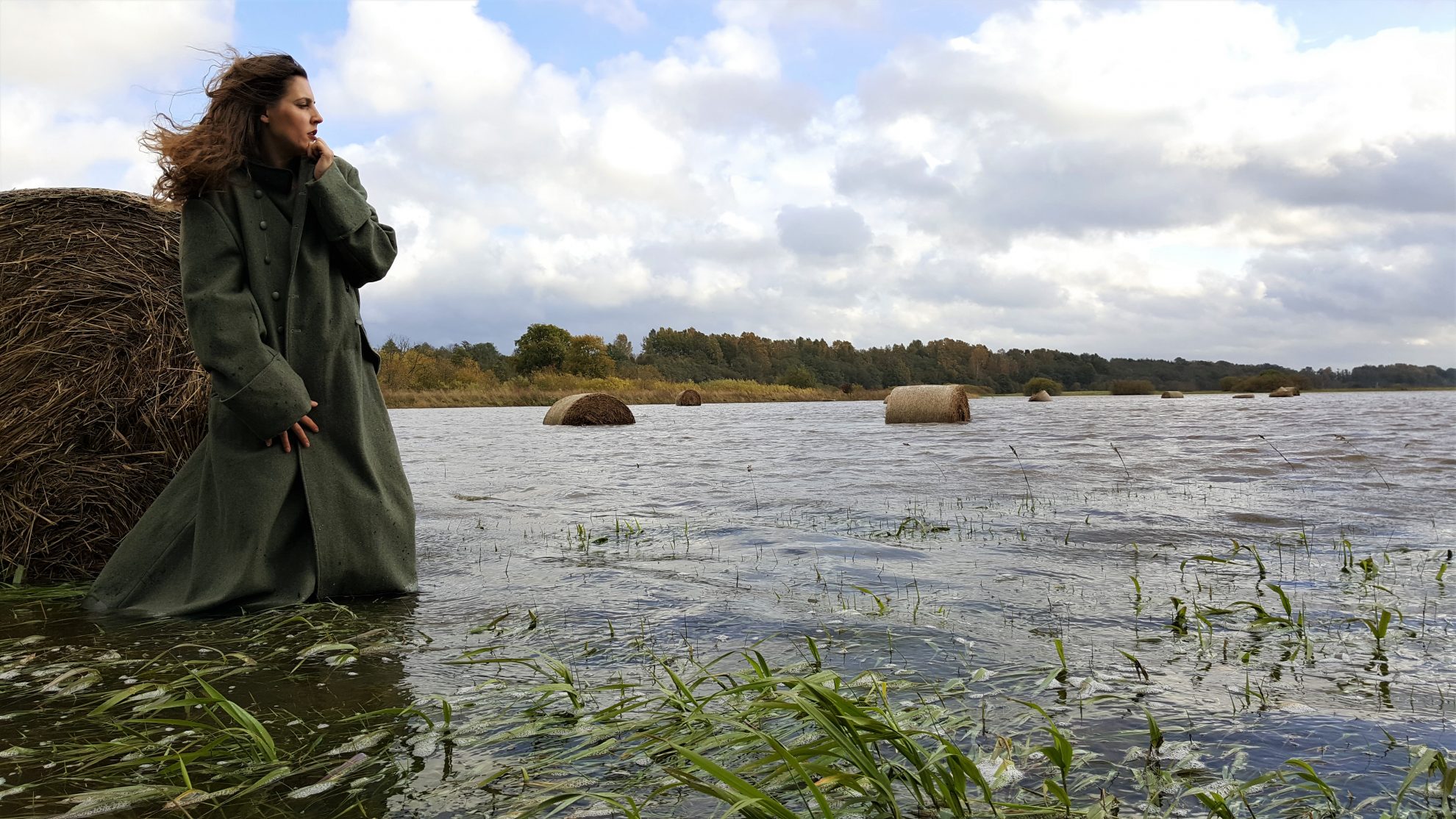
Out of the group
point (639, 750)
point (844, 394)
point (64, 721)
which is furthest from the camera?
point (844, 394)

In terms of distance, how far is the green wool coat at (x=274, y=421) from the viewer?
3.87 m

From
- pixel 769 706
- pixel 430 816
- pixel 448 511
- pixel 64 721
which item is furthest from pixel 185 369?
pixel 769 706

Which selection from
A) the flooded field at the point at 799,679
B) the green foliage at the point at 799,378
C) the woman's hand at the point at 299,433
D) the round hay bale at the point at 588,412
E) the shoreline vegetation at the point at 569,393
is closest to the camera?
the flooded field at the point at 799,679

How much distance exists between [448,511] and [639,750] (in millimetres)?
6201

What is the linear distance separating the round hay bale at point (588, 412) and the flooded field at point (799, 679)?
55.7 ft

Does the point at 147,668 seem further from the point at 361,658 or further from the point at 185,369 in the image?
the point at 185,369

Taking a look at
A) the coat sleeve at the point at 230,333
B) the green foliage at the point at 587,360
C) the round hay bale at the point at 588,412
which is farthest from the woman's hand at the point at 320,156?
the green foliage at the point at 587,360

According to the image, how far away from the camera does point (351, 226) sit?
13.4 ft

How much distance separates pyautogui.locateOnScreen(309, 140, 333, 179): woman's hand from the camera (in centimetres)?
405

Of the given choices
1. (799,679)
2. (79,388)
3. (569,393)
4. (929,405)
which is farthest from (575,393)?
(799,679)

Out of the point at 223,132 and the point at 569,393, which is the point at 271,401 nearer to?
the point at 223,132

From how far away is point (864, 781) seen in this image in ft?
6.67

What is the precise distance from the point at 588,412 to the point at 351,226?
2017 cm

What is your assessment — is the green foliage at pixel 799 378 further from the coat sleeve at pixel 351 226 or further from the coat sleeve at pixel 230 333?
the coat sleeve at pixel 230 333
